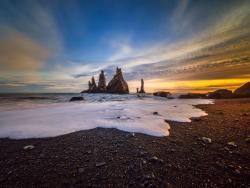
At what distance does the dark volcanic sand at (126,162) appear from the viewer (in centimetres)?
228

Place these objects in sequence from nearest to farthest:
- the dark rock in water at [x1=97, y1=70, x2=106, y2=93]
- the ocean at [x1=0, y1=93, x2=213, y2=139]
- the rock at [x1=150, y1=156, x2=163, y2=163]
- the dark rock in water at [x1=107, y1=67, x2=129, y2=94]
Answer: the rock at [x1=150, y1=156, x2=163, y2=163]
the ocean at [x1=0, y1=93, x2=213, y2=139]
the dark rock in water at [x1=107, y1=67, x2=129, y2=94]
the dark rock in water at [x1=97, y1=70, x2=106, y2=93]

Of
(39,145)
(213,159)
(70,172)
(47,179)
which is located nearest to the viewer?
(47,179)

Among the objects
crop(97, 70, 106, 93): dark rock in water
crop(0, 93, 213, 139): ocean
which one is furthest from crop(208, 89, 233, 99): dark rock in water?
crop(97, 70, 106, 93): dark rock in water

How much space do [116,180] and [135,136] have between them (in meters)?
2.15

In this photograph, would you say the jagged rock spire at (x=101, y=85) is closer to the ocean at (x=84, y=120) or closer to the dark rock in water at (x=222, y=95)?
the dark rock in water at (x=222, y=95)

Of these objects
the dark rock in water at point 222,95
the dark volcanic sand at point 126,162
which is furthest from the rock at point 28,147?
the dark rock in water at point 222,95

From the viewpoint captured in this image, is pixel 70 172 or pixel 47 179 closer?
pixel 47 179

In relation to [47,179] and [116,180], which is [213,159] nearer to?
[116,180]

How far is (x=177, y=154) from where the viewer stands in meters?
3.16

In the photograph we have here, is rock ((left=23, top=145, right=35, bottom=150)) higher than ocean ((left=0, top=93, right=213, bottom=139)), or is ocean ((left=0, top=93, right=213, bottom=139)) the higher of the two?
rock ((left=23, top=145, right=35, bottom=150))

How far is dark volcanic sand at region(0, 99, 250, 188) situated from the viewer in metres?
Result: 2.28

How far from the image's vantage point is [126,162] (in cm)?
286

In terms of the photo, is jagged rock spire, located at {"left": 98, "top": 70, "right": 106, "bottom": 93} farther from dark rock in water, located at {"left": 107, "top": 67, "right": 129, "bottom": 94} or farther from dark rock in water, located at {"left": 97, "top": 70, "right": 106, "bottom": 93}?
dark rock in water, located at {"left": 107, "top": 67, "right": 129, "bottom": 94}

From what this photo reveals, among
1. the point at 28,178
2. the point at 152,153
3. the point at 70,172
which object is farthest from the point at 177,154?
the point at 28,178
